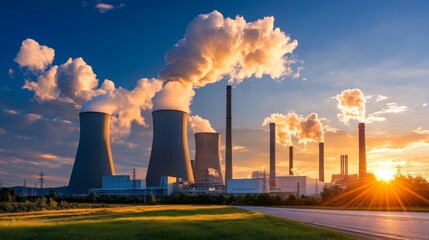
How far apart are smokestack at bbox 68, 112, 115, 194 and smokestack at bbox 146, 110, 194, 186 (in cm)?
658

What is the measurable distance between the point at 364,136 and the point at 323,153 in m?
16.1

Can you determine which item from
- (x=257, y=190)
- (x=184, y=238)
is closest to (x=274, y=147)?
(x=257, y=190)

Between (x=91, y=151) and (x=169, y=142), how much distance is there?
10334mm

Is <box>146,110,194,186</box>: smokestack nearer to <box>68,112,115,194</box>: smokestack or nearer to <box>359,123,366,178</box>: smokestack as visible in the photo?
<box>68,112,115,194</box>: smokestack

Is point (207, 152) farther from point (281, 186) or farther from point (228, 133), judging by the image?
point (281, 186)

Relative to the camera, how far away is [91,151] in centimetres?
5681

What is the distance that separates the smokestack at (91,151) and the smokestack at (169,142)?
21.6 ft

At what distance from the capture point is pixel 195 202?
5506 centimetres

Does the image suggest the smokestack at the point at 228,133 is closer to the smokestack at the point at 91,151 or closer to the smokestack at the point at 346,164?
the smokestack at the point at 91,151

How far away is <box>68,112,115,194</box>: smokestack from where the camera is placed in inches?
2228

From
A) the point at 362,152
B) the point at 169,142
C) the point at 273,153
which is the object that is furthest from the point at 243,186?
the point at 169,142

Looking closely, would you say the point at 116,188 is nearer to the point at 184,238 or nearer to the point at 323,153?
the point at 323,153

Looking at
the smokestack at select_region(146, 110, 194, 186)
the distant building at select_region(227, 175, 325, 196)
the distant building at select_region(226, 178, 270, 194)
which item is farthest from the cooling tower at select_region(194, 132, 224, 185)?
the smokestack at select_region(146, 110, 194, 186)

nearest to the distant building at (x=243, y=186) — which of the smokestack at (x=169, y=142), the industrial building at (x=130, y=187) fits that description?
the industrial building at (x=130, y=187)
